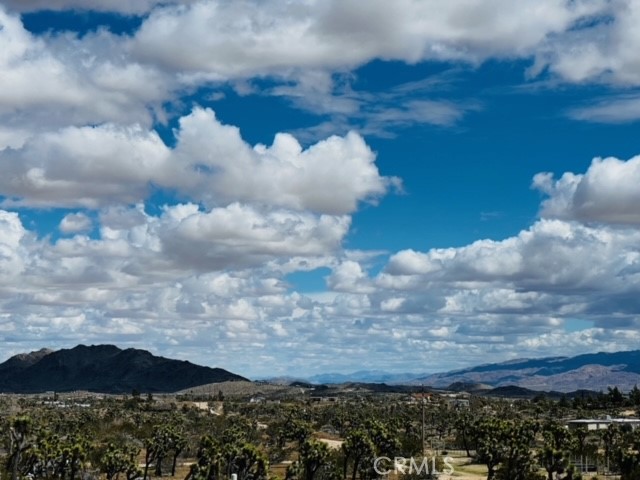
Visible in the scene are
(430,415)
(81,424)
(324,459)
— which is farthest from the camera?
(430,415)

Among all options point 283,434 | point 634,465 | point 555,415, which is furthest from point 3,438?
point 555,415

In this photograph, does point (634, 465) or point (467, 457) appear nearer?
point (634, 465)

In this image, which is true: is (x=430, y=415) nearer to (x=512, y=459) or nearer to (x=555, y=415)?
(x=555, y=415)

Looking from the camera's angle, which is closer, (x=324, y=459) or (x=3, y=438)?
(x=324, y=459)

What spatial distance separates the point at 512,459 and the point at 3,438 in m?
75.1

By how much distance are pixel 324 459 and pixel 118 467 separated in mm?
21779

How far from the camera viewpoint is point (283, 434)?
12600 centimetres

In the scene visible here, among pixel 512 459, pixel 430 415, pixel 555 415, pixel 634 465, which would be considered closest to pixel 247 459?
pixel 512 459

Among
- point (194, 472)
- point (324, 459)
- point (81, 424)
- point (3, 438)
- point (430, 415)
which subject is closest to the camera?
point (194, 472)

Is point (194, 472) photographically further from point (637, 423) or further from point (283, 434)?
point (637, 423)

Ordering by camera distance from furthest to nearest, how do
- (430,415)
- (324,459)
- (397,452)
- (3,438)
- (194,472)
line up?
1. (430,415)
2. (3,438)
3. (397,452)
4. (324,459)
5. (194,472)

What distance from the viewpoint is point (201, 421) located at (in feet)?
531

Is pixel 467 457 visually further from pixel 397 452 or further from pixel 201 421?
pixel 201 421

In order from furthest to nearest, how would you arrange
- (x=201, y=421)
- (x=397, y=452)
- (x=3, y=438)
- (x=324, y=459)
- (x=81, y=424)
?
(x=201, y=421) → (x=81, y=424) → (x=3, y=438) → (x=397, y=452) → (x=324, y=459)
